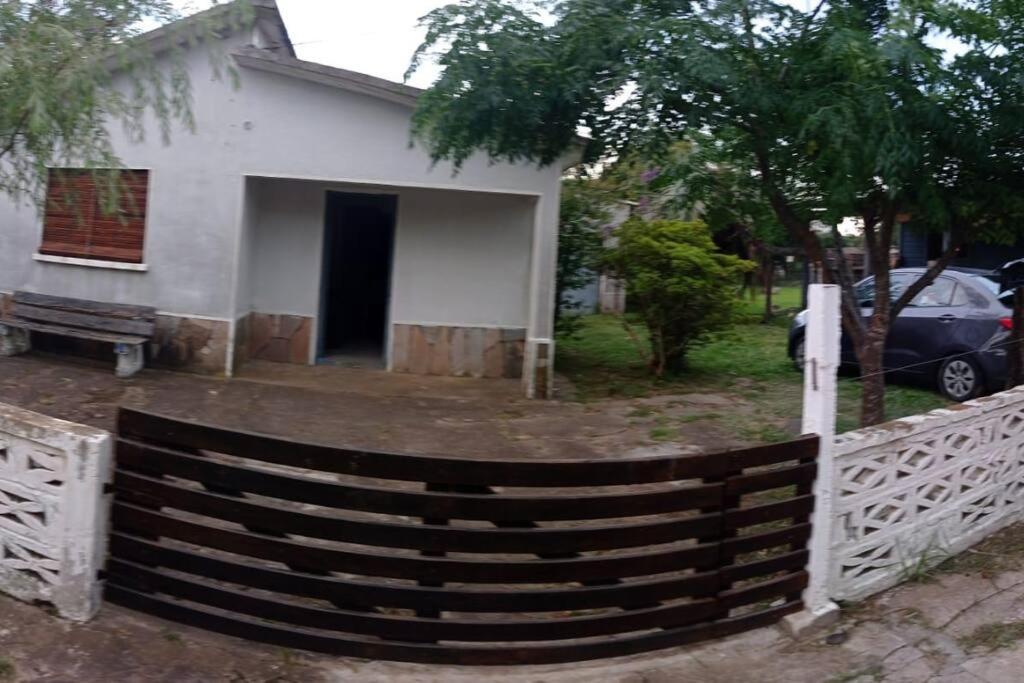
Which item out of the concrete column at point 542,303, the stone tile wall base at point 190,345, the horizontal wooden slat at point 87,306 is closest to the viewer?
the concrete column at point 542,303

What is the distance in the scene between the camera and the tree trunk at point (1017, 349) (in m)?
7.56

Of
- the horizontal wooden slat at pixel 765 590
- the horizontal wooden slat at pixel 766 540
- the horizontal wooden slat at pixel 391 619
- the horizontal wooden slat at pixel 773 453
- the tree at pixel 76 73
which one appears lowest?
the horizontal wooden slat at pixel 391 619

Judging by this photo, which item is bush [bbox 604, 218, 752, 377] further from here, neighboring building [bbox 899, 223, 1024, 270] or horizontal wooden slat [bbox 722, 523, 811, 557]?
horizontal wooden slat [bbox 722, 523, 811, 557]

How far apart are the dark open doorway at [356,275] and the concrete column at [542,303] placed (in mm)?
2245

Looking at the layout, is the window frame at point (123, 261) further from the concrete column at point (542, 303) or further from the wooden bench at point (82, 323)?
the concrete column at point (542, 303)

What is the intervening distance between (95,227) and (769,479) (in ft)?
31.1

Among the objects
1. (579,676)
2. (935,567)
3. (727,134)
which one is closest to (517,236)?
(727,134)

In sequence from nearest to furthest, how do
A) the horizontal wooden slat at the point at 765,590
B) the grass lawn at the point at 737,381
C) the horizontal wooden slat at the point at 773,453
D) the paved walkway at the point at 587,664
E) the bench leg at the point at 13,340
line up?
the paved walkway at the point at 587,664 < the horizontal wooden slat at the point at 773,453 < the horizontal wooden slat at the point at 765,590 < the grass lawn at the point at 737,381 < the bench leg at the point at 13,340

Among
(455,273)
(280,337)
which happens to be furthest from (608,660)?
(280,337)

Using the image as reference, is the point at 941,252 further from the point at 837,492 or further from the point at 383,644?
the point at 383,644

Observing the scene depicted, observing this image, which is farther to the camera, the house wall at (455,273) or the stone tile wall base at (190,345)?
the house wall at (455,273)

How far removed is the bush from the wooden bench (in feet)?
18.3

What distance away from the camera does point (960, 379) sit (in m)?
9.13

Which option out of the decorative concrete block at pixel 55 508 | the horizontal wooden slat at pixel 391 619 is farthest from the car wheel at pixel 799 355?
the decorative concrete block at pixel 55 508
